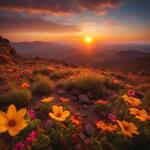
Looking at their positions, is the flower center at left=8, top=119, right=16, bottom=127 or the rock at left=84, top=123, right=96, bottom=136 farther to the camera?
the rock at left=84, top=123, right=96, bottom=136

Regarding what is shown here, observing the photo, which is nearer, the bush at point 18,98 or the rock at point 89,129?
the rock at point 89,129

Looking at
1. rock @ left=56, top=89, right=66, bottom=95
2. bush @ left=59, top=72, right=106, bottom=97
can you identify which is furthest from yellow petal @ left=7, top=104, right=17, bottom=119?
bush @ left=59, top=72, right=106, bottom=97

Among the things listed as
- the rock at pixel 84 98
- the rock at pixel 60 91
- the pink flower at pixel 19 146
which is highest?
the pink flower at pixel 19 146

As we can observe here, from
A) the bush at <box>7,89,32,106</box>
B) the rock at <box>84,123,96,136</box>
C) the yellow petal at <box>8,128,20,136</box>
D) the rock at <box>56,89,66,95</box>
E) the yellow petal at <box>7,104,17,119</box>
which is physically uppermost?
the yellow petal at <box>7,104,17,119</box>

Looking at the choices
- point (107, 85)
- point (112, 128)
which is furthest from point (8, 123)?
point (107, 85)

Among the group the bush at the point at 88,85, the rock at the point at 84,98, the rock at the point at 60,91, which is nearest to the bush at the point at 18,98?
the rock at the point at 60,91

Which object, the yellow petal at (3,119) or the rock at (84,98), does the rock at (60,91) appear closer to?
the rock at (84,98)

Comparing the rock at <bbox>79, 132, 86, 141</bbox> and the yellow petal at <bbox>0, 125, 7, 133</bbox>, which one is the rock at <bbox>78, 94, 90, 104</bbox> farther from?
the yellow petal at <bbox>0, 125, 7, 133</bbox>

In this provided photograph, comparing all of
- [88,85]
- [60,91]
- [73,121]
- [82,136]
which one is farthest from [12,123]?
[88,85]
